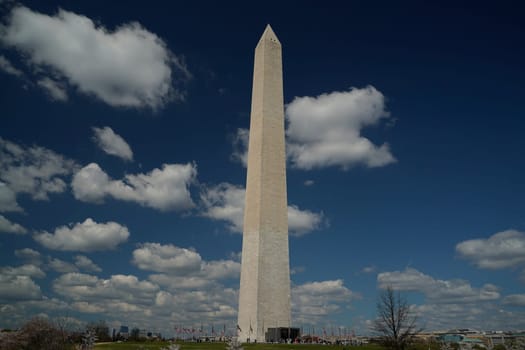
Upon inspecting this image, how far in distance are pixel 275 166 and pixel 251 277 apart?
45.9ft

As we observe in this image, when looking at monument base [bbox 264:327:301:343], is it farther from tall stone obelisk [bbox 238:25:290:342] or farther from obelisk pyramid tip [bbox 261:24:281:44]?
obelisk pyramid tip [bbox 261:24:281:44]

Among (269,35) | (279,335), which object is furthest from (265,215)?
(269,35)

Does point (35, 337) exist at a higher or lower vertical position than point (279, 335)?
lower

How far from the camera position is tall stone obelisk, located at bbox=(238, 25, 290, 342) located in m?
50.9

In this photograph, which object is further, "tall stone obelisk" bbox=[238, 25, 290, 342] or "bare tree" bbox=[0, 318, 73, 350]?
"tall stone obelisk" bbox=[238, 25, 290, 342]

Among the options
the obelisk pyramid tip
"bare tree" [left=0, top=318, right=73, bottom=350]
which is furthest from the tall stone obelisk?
"bare tree" [left=0, top=318, right=73, bottom=350]

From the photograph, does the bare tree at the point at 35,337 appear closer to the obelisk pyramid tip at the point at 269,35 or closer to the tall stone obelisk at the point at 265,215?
the tall stone obelisk at the point at 265,215

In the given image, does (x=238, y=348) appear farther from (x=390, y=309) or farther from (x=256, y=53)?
(x=256, y=53)

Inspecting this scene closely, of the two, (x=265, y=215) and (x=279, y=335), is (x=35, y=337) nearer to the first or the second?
(x=279, y=335)

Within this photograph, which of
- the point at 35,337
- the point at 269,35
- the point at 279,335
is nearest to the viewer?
the point at 35,337

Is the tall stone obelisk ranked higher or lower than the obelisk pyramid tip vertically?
lower

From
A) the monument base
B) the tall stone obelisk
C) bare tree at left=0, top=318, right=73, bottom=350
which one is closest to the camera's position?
bare tree at left=0, top=318, right=73, bottom=350

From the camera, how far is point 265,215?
53094mm

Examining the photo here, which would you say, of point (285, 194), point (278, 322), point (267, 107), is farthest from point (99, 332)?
point (267, 107)
